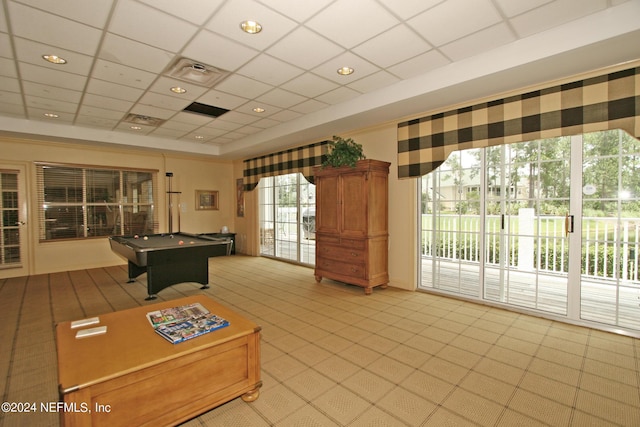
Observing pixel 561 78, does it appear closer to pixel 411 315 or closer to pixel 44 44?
pixel 411 315

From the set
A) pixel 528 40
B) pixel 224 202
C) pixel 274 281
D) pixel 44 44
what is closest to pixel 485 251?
pixel 528 40

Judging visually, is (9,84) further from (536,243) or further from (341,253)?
(536,243)

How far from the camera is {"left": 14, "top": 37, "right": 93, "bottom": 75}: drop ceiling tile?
2863 millimetres

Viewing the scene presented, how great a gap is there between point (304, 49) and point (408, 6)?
105 cm

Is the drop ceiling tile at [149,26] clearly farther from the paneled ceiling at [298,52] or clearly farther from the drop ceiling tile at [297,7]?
the drop ceiling tile at [297,7]

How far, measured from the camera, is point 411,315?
3.61m

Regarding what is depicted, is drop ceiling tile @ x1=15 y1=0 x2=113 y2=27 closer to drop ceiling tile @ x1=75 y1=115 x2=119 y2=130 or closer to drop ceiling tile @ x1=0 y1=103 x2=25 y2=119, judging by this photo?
drop ceiling tile @ x1=0 y1=103 x2=25 y2=119

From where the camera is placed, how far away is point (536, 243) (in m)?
3.73

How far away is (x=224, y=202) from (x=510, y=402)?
308 inches

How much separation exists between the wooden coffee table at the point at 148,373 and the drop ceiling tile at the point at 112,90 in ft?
9.75

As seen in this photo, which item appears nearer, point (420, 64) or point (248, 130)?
point (420, 64)

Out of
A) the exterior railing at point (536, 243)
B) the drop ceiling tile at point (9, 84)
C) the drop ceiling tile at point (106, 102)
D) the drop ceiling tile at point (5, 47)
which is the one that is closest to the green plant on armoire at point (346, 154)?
the exterior railing at point (536, 243)

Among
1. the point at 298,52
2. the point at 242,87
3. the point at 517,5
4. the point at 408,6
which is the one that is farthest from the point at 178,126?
the point at 517,5

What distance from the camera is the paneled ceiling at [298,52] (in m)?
2.40
